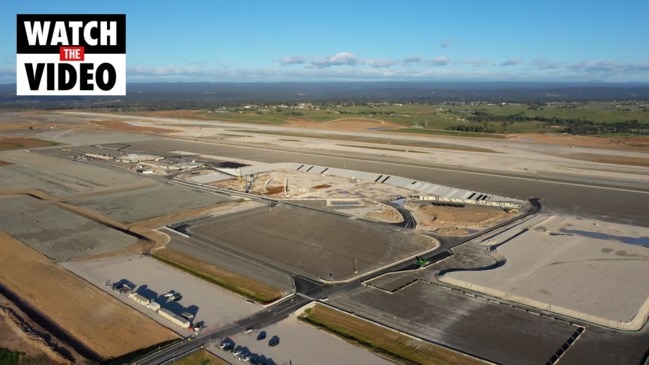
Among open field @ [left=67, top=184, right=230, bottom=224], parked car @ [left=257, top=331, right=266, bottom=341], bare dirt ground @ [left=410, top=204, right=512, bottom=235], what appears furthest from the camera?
open field @ [left=67, top=184, right=230, bottom=224]

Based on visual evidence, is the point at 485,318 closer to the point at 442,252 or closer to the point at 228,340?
the point at 442,252

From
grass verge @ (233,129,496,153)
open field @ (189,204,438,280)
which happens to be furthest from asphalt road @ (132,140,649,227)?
open field @ (189,204,438,280)

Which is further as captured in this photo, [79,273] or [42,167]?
[42,167]

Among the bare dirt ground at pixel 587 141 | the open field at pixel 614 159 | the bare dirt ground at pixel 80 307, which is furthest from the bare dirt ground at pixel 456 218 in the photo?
the bare dirt ground at pixel 587 141

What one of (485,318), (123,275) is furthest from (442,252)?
(123,275)

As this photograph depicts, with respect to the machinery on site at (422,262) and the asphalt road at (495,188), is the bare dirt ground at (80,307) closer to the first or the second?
the asphalt road at (495,188)

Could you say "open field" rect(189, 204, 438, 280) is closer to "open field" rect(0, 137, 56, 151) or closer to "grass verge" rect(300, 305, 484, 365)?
"grass verge" rect(300, 305, 484, 365)

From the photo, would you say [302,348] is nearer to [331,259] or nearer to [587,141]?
[331,259]
